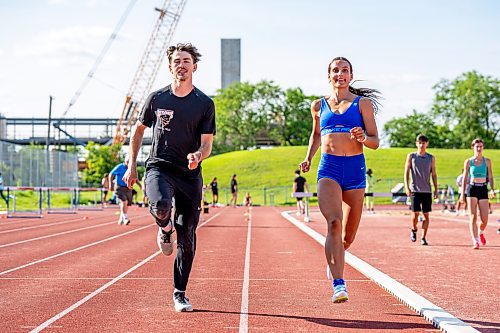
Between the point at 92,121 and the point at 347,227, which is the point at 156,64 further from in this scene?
the point at 347,227

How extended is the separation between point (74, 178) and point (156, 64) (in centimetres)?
4190

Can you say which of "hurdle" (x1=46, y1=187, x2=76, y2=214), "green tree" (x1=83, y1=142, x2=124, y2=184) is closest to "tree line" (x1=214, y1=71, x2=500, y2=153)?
"green tree" (x1=83, y1=142, x2=124, y2=184)

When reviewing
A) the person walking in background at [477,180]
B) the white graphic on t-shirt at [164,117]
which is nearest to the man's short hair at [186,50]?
the white graphic on t-shirt at [164,117]

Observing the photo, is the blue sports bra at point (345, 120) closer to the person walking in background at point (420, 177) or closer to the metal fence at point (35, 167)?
the person walking in background at point (420, 177)

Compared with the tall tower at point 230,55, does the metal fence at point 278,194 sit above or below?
below

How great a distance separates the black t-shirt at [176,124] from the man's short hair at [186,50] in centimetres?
33

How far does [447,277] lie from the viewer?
9.75 meters

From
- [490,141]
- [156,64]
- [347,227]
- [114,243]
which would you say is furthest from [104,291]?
[490,141]

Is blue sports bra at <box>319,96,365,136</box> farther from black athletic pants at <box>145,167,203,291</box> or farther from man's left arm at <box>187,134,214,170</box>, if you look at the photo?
black athletic pants at <box>145,167,203,291</box>

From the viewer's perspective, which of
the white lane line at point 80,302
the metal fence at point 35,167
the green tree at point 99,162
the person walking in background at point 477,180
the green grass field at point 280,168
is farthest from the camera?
the green tree at point 99,162

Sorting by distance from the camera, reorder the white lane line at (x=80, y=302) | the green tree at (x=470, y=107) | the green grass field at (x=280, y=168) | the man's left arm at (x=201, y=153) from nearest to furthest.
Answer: the white lane line at (x=80, y=302) < the man's left arm at (x=201, y=153) < the green grass field at (x=280, y=168) < the green tree at (x=470, y=107)

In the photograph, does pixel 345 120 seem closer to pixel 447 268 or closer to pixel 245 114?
pixel 447 268

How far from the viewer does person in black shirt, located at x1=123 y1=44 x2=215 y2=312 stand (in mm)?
7102

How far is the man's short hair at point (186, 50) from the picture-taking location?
7219 millimetres
